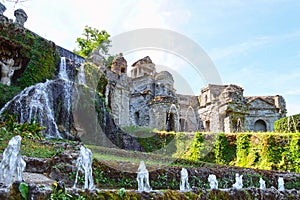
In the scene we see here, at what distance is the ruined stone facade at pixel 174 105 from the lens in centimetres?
2167

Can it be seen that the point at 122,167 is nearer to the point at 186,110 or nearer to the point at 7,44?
the point at 7,44

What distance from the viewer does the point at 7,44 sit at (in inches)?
556

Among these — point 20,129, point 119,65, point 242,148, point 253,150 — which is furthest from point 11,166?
point 119,65

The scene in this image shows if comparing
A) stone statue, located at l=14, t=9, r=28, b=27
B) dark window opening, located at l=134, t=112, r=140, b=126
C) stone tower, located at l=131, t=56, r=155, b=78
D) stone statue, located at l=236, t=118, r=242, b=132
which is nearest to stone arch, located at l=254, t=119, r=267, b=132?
stone tower, located at l=131, t=56, r=155, b=78

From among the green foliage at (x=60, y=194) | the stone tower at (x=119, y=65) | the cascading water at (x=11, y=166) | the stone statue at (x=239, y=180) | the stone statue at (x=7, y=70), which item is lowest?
the stone statue at (x=239, y=180)

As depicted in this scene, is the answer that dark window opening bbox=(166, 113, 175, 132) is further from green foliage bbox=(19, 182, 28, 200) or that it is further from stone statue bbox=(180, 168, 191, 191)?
green foliage bbox=(19, 182, 28, 200)

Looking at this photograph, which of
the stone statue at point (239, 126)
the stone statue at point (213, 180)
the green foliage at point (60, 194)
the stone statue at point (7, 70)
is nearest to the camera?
the green foliage at point (60, 194)

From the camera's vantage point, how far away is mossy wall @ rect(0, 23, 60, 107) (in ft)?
45.8

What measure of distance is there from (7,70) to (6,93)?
2.39m

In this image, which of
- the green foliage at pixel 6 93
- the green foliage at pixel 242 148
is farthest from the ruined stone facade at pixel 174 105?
the green foliage at pixel 6 93

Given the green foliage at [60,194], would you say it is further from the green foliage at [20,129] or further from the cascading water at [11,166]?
the green foliage at [20,129]

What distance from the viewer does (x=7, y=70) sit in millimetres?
13812

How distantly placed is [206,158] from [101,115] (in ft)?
22.3

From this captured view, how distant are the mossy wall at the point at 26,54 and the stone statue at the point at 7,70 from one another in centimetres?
21
